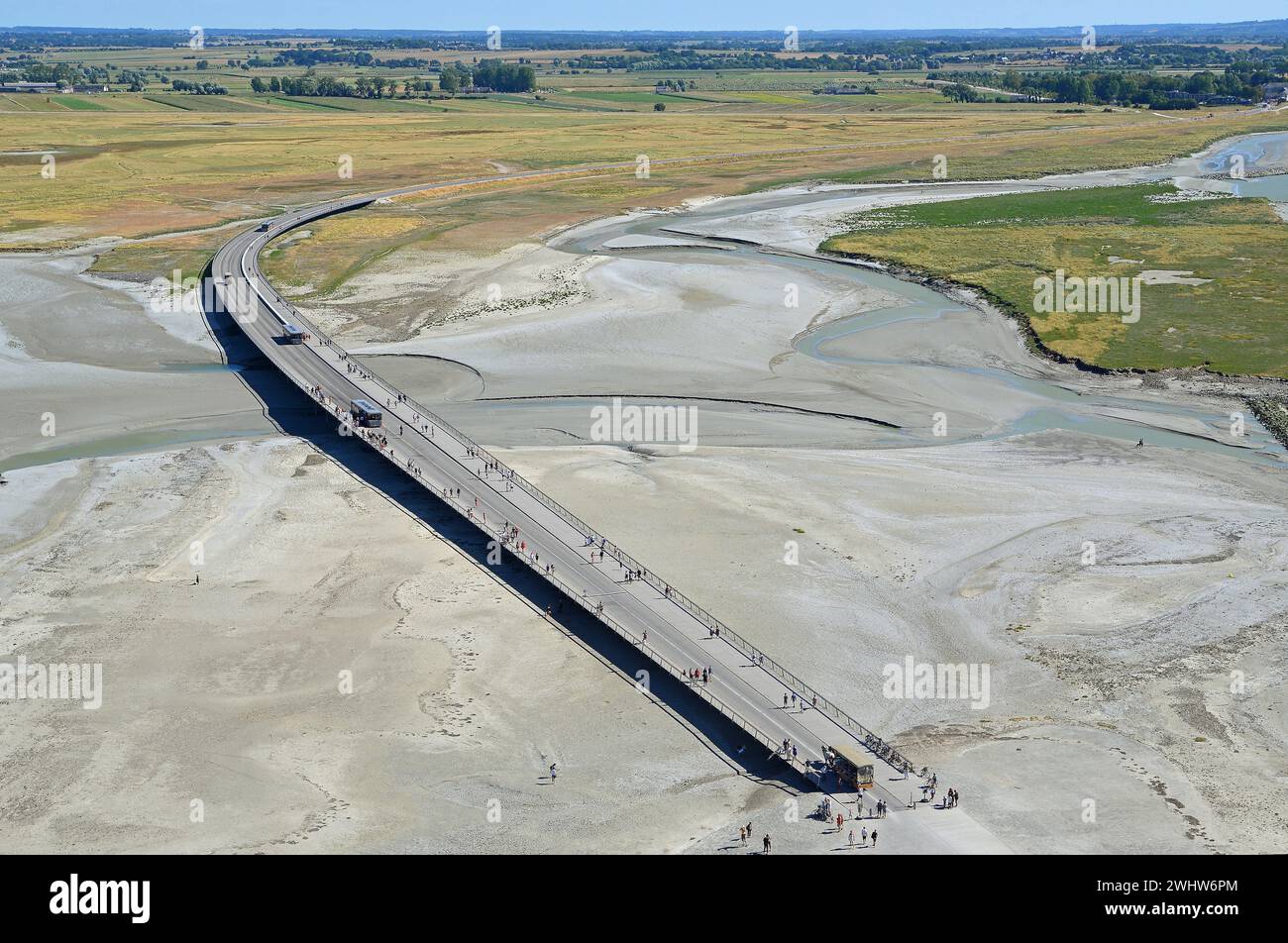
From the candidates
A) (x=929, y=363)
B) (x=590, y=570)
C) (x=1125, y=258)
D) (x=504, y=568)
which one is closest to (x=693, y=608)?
(x=590, y=570)

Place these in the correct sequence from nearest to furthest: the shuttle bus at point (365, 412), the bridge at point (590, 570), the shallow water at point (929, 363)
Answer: the bridge at point (590, 570) < the shuttle bus at point (365, 412) < the shallow water at point (929, 363)

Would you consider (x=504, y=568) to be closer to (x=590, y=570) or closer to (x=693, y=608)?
(x=590, y=570)

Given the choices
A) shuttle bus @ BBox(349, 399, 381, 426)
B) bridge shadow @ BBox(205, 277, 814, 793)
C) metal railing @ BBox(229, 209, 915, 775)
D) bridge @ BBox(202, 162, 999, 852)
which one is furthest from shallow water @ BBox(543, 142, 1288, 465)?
bridge shadow @ BBox(205, 277, 814, 793)

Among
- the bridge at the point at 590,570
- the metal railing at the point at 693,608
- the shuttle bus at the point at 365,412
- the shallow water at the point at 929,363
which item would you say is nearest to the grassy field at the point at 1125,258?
the shallow water at the point at 929,363

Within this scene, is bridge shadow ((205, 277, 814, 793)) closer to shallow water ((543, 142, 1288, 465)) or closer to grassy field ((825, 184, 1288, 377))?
Answer: shallow water ((543, 142, 1288, 465))

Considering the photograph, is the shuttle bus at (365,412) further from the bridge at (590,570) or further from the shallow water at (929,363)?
the shallow water at (929,363)

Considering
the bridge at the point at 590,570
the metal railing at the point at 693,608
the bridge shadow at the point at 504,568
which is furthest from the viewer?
the bridge at the point at 590,570
